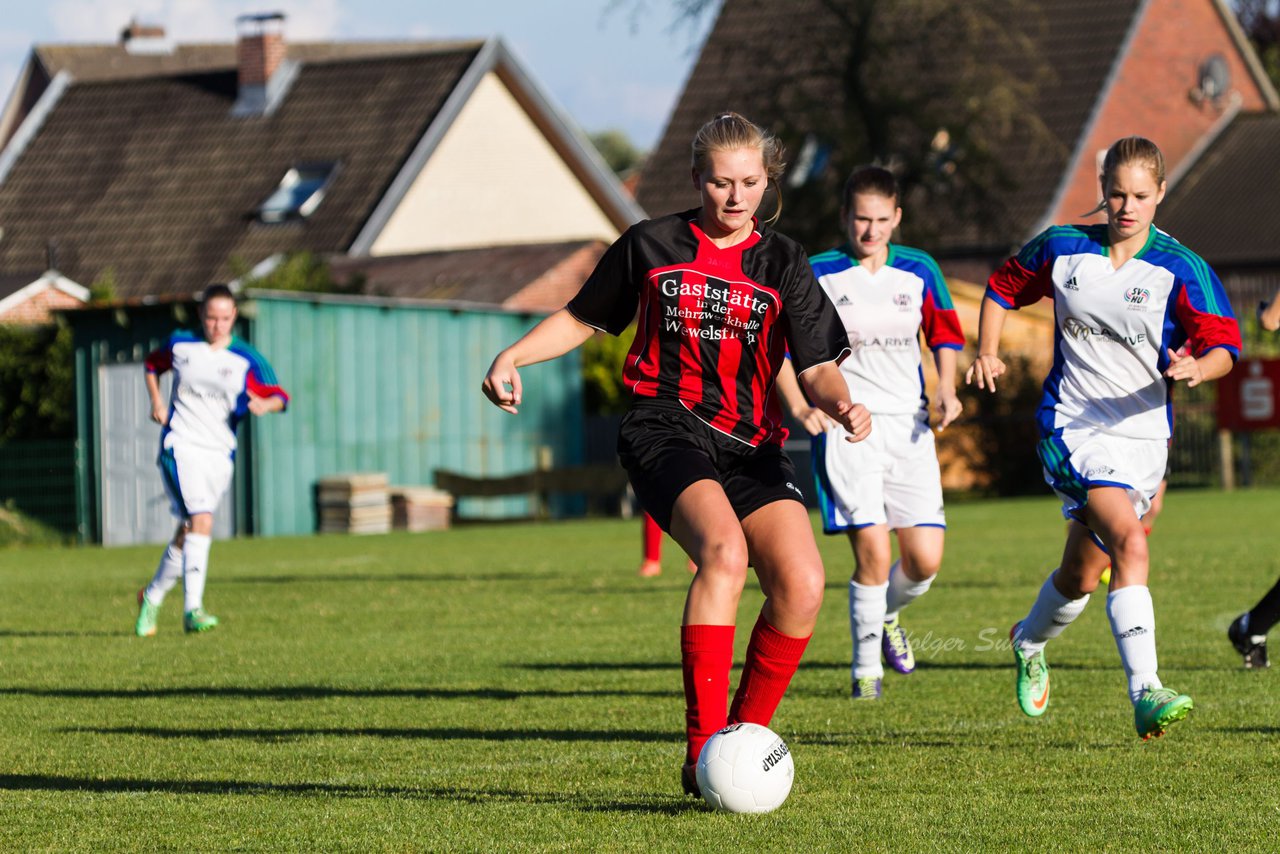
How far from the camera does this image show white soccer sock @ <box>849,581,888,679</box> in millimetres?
8367

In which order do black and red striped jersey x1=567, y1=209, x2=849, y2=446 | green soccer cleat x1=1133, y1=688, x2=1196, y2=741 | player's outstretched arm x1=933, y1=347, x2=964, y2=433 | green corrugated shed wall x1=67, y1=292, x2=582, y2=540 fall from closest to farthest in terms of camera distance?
1. black and red striped jersey x1=567, y1=209, x2=849, y2=446
2. green soccer cleat x1=1133, y1=688, x2=1196, y2=741
3. player's outstretched arm x1=933, y1=347, x2=964, y2=433
4. green corrugated shed wall x1=67, y1=292, x2=582, y2=540

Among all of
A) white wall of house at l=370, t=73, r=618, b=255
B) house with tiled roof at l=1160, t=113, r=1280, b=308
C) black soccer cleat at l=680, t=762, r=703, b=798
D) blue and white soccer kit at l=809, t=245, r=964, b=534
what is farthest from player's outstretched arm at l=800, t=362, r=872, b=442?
house with tiled roof at l=1160, t=113, r=1280, b=308

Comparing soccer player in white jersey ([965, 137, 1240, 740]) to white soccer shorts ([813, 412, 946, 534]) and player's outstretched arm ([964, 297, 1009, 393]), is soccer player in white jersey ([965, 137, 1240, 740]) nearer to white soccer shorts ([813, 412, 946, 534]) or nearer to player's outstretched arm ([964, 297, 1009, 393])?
player's outstretched arm ([964, 297, 1009, 393])

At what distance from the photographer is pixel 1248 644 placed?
874cm

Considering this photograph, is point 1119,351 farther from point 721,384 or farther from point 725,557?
point 725,557

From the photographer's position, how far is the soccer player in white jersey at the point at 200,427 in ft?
39.6

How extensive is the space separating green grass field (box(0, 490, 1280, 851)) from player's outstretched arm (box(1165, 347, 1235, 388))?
1.29 metres

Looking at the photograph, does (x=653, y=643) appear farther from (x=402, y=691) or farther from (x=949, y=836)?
(x=949, y=836)

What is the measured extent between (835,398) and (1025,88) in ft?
113

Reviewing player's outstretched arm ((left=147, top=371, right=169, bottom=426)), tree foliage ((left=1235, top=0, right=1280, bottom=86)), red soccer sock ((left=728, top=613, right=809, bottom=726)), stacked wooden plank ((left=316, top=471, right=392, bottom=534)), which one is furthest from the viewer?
tree foliage ((left=1235, top=0, right=1280, bottom=86))

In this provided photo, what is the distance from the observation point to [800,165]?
43.4 meters

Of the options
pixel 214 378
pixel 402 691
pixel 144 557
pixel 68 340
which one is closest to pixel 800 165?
pixel 68 340

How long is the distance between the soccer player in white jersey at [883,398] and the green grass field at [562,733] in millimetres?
584

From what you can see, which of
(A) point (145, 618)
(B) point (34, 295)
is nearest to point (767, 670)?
(A) point (145, 618)
